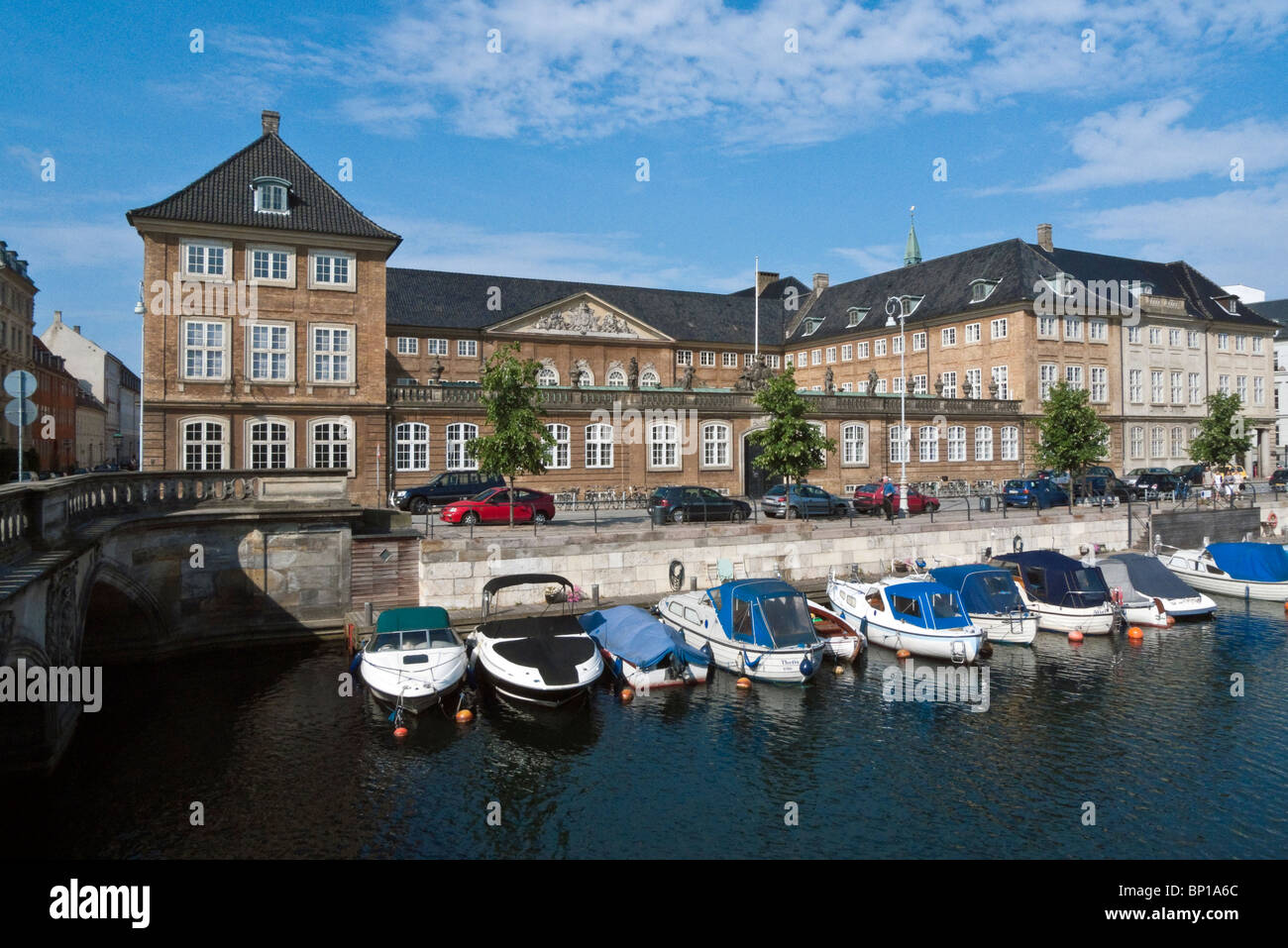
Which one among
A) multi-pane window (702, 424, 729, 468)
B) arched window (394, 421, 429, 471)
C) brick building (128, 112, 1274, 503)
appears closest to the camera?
brick building (128, 112, 1274, 503)

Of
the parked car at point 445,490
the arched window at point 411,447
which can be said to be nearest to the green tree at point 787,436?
the parked car at point 445,490

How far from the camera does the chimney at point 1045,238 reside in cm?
6575

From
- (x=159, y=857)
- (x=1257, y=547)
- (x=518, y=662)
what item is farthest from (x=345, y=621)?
(x=1257, y=547)

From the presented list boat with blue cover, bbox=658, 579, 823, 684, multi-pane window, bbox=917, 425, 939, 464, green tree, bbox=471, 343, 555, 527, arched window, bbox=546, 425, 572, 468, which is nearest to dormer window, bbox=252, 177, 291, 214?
green tree, bbox=471, 343, 555, 527

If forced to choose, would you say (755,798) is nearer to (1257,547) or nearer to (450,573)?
(450,573)

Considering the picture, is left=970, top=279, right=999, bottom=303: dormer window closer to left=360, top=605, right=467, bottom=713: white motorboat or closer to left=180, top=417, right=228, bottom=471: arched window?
Result: left=180, top=417, right=228, bottom=471: arched window

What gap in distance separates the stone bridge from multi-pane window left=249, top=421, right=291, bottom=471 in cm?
1360

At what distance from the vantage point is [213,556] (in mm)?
24953

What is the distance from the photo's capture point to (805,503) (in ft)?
123

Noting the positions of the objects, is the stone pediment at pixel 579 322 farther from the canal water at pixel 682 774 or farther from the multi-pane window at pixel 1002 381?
the canal water at pixel 682 774

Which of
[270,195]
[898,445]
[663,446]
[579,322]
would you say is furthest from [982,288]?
[270,195]

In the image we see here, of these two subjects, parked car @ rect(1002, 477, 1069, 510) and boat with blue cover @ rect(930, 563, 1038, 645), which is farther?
parked car @ rect(1002, 477, 1069, 510)

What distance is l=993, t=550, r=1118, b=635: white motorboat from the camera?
28031 millimetres

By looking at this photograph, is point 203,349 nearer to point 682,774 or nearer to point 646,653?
point 646,653
